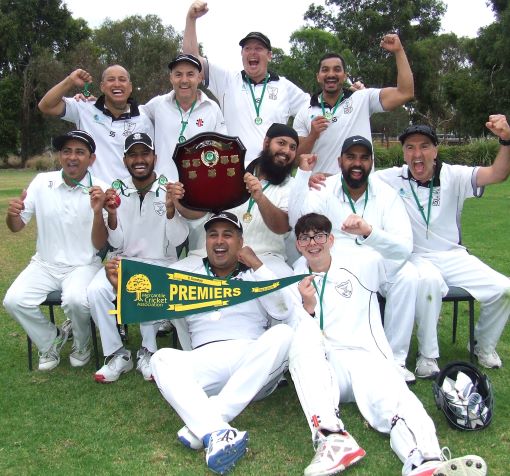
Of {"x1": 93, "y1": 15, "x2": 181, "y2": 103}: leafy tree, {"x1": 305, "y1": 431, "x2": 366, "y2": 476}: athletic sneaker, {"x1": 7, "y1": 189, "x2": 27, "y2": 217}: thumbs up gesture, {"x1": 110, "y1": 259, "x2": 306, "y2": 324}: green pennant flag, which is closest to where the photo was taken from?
{"x1": 305, "y1": 431, "x2": 366, "y2": 476}: athletic sneaker

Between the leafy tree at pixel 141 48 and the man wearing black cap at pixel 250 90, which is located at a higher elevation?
the leafy tree at pixel 141 48

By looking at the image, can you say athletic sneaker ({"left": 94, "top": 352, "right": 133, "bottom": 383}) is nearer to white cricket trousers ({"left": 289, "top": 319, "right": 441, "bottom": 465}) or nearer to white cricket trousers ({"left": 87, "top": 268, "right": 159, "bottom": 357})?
white cricket trousers ({"left": 87, "top": 268, "right": 159, "bottom": 357})

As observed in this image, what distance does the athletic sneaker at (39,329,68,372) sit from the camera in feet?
19.1

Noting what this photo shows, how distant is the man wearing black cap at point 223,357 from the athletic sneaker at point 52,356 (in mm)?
1249

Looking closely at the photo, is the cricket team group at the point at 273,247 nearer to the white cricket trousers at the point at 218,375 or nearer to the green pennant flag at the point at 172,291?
the white cricket trousers at the point at 218,375

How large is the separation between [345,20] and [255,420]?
162 ft

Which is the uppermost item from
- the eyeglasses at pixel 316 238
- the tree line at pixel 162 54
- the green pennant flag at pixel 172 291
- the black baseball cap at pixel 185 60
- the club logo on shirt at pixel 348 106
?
the tree line at pixel 162 54

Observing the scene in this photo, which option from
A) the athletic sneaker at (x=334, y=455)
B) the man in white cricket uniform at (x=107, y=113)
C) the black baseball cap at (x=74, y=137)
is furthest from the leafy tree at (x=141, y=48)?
the athletic sneaker at (x=334, y=455)

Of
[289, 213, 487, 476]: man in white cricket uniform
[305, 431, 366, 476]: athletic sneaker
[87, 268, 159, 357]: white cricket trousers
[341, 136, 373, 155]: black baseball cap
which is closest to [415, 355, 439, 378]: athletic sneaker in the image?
[289, 213, 487, 476]: man in white cricket uniform

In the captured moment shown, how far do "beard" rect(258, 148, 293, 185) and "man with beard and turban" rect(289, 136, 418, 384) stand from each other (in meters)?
0.29

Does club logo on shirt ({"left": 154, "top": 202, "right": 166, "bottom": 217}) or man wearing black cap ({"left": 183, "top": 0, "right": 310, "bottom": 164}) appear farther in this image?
man wearing black cap ({"left": 183, "top": 0, "right": 310, "bottom": 164})

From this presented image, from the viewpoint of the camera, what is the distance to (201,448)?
4.12m

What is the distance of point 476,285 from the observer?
5488mm

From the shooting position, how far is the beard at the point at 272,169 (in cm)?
564
